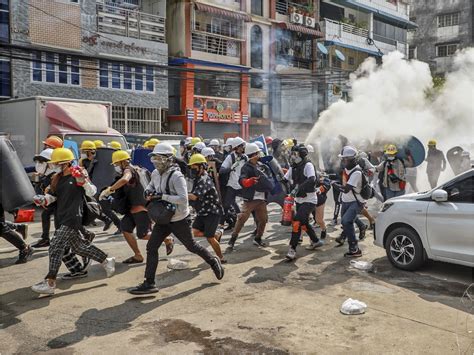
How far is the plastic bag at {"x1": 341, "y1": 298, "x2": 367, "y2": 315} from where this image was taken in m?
5.11

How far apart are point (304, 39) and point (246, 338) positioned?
1243 inches

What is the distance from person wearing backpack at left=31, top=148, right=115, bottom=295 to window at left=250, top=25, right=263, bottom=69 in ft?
84.5

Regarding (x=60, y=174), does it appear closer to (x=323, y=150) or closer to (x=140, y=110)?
(x=323, y=150)

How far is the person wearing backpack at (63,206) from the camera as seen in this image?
5648 millimetres

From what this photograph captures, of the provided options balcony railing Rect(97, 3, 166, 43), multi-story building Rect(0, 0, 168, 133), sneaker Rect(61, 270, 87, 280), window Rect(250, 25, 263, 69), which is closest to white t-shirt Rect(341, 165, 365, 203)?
sneaker Rect(61, 270, 87, 280)

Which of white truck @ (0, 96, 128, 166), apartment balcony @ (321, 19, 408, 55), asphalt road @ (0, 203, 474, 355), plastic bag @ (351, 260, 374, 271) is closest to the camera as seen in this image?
asphalt road @ (0, 203, 474, 355)

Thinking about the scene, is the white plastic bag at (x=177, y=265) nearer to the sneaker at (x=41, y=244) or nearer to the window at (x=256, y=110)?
the sneaker at (x=41, y=244)

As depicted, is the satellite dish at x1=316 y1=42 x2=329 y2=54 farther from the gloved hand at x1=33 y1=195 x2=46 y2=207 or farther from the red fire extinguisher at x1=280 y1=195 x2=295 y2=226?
Result: the gloved hand at x1=33 y1=195 x2=46 y2=207

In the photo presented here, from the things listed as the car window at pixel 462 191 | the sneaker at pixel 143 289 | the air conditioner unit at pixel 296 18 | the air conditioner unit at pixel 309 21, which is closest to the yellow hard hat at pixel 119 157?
the sneaker at pixel 143 289

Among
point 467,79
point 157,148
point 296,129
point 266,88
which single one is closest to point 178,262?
point 157,148

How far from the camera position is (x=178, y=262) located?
6953 mm

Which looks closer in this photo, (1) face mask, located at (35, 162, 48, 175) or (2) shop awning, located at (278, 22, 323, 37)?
(1) face mask, located at (35, 162, 48, 175)

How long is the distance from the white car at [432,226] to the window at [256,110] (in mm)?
24005

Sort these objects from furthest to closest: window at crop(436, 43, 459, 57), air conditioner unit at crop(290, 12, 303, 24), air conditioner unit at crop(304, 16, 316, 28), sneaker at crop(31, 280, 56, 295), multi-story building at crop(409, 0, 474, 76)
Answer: window at crop(436, 43, 459, 57), multi-story building at crop(409, 0, 474, 76), air conditioner unit at crop(304, 16, 316, 28), air conditioner unit at crop(290, 12, 303, 24), sneaker at crop(31, 280, 56, 295)
